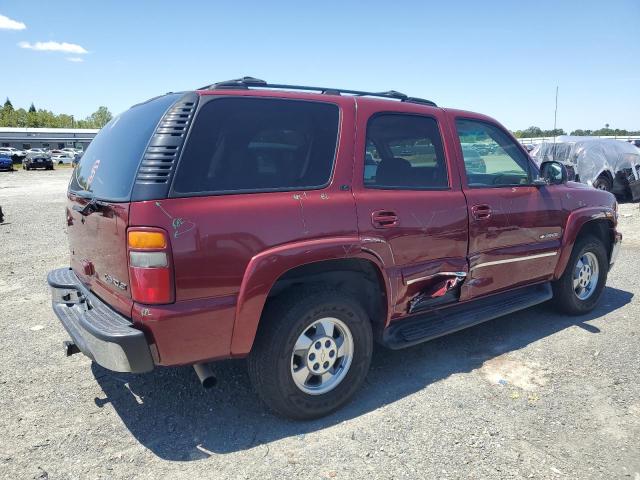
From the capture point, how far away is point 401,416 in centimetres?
305

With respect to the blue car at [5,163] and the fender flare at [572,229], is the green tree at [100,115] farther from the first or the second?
the fender flare at [572,229]

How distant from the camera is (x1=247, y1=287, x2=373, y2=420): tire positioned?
2777 mm

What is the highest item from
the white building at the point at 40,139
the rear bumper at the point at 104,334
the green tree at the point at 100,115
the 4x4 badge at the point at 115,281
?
the green tree at the point at 100,115

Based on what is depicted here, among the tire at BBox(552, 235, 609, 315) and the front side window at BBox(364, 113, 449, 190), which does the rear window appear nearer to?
the front side window at BBox(364, 113, 449, 190)

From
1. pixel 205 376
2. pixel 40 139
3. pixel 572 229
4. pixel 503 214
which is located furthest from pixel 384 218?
pixel 40 139

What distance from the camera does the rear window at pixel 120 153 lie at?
103 inches

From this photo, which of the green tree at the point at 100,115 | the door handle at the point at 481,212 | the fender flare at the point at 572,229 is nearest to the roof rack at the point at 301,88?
the door handle at the point at 481,212

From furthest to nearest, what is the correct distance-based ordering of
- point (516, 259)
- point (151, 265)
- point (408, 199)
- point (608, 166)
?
point (608, 166) → point (516, 259) → point (408, 199) → point (151, 265)

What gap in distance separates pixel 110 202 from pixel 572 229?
3.98 metres

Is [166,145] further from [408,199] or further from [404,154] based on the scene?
[404,154]

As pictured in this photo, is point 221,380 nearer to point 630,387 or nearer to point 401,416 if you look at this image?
point 401,416

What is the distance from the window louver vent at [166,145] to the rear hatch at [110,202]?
0.07 m

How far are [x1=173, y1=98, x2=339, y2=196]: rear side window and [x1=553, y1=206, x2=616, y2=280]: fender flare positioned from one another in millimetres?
2672

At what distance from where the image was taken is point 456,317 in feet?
12.4
